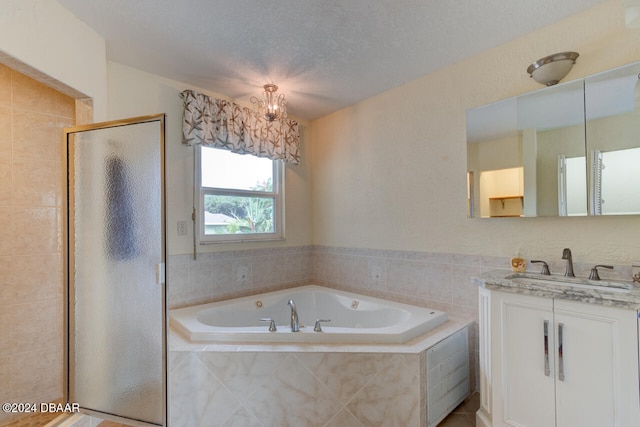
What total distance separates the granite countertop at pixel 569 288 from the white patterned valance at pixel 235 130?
6.94 feet

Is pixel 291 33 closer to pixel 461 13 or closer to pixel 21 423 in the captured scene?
pixel 461 13

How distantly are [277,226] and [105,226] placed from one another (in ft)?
5.50

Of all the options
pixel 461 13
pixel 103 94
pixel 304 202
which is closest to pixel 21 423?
pixel 103 94

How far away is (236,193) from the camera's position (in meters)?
2.94

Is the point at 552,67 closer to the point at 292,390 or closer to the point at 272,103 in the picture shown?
the point at 272,103

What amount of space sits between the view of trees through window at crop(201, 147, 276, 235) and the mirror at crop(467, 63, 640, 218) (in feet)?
6.32

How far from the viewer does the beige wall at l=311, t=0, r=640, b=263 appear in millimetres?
1715

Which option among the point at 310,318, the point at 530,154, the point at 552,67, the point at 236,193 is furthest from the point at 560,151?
the point at 236,193

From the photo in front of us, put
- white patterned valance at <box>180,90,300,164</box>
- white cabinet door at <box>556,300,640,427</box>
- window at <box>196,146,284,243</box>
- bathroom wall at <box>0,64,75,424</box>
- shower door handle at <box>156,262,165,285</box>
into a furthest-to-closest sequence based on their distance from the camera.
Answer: window at <box>196,146,284,243</box> → white patterned valance at <box>180,90,300,164</box> → bathroom wall at <box>0,64,75,424</box> → shower door handle at <box>156,262,165,285</box> → white cabinet door at <box>556,300,640,427</box>

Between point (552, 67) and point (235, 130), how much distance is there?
2.34 metres

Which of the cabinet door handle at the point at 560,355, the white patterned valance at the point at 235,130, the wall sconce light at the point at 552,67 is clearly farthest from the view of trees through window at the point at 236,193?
the cabinet door handle at the point at 560,355

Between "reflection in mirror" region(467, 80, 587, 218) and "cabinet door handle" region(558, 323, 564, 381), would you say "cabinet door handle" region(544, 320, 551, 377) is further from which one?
"reflection in mirror" region(467, 80, 587, 218)

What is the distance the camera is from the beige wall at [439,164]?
67.5 inches

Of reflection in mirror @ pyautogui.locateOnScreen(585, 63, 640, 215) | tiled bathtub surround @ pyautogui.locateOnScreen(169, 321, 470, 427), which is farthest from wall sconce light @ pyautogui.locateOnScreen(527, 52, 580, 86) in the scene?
tiled bathtub surround @ pyautogui.locateOnScreen(169, 321, 470, 427)
